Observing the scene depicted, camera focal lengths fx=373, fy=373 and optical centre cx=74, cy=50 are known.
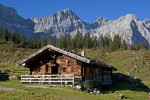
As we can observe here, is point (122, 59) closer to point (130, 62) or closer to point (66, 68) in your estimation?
point (130, 62)

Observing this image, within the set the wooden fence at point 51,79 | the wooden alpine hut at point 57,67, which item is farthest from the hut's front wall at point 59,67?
the wooden fence at point 51,79

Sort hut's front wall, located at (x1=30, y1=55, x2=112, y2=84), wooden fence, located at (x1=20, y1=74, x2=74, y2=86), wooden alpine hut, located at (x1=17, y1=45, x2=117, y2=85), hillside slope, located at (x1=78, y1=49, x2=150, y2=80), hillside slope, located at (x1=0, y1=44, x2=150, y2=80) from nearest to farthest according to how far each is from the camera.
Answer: wooden fence, located at (x1=20, y1=74, x2=74, y2=86), wooden alpine hut, located at (x1=17, y1=45, x2=117, y2=85), hut's front wall, located at (x1=30, y1=55, x2=112, y2=84), hillside slope, located at (x1=78, y1=49, x2=150, y2=80), hillside slope, located at (x1=0, y1=44, x2=150, y2=80)

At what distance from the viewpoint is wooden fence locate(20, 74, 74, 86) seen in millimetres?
49031

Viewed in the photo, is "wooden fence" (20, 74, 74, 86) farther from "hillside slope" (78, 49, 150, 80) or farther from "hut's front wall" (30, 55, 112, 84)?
"hillside slope" (78, 49, 150, 80)

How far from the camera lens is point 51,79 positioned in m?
50.4

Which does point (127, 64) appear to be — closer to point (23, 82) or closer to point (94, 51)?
point (94, 51)

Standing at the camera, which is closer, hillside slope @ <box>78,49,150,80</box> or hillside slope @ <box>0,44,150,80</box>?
hillside slope @ <box>78,49,150,80</box>

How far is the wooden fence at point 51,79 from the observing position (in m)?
49.0

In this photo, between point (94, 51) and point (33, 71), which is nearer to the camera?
point (33, 71)

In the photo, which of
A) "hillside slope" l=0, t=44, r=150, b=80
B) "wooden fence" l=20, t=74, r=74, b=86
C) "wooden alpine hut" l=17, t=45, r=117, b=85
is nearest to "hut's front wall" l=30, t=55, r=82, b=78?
"wooden alpine hut" l=17, t=45, r=117, b=85

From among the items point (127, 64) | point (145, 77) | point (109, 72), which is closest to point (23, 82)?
point (109, 72)

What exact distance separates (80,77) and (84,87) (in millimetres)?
4379

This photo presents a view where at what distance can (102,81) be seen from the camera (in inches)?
2355

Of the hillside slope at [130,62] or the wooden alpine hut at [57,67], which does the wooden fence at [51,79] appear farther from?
the hillside slope at [130,62]
